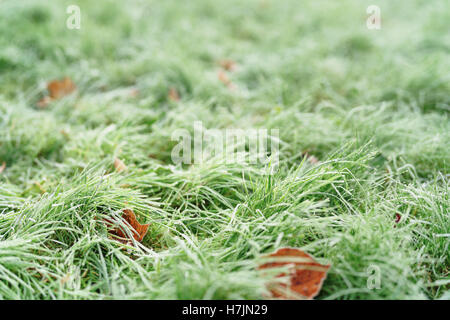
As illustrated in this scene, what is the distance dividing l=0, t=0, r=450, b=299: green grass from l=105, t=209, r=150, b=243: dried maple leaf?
0.04 meters

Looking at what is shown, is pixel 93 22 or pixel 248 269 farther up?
pixel 93 22

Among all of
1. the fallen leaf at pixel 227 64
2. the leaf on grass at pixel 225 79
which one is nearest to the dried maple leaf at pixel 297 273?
the leaf on grass at pixel 225 79

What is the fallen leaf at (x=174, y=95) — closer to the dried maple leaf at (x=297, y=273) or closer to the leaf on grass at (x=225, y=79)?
the leaf on grass at (x=225, y=79)

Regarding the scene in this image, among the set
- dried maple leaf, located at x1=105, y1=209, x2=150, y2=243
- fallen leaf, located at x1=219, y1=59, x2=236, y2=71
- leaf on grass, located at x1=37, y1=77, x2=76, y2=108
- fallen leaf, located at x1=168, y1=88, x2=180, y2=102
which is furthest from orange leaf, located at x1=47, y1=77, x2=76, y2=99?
dried maple leaf, located at x1=105, y1=209, x2=150, y2=243

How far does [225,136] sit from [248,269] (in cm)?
90

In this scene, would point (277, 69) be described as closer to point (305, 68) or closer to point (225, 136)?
point (305, 68)

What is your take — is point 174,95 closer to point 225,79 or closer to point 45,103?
point 225,79

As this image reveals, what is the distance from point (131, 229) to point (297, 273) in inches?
26.9

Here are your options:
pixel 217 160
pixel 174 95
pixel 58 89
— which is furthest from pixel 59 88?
pixel 217 160

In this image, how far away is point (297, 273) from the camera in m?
1.21

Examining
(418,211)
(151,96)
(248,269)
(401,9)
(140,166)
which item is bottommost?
(248,269)

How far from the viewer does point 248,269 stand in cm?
126

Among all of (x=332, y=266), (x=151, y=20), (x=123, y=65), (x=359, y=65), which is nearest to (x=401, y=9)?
(x=359, y=65)

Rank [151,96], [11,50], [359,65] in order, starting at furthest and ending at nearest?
[359,65] < [11,50] < [151,96]
